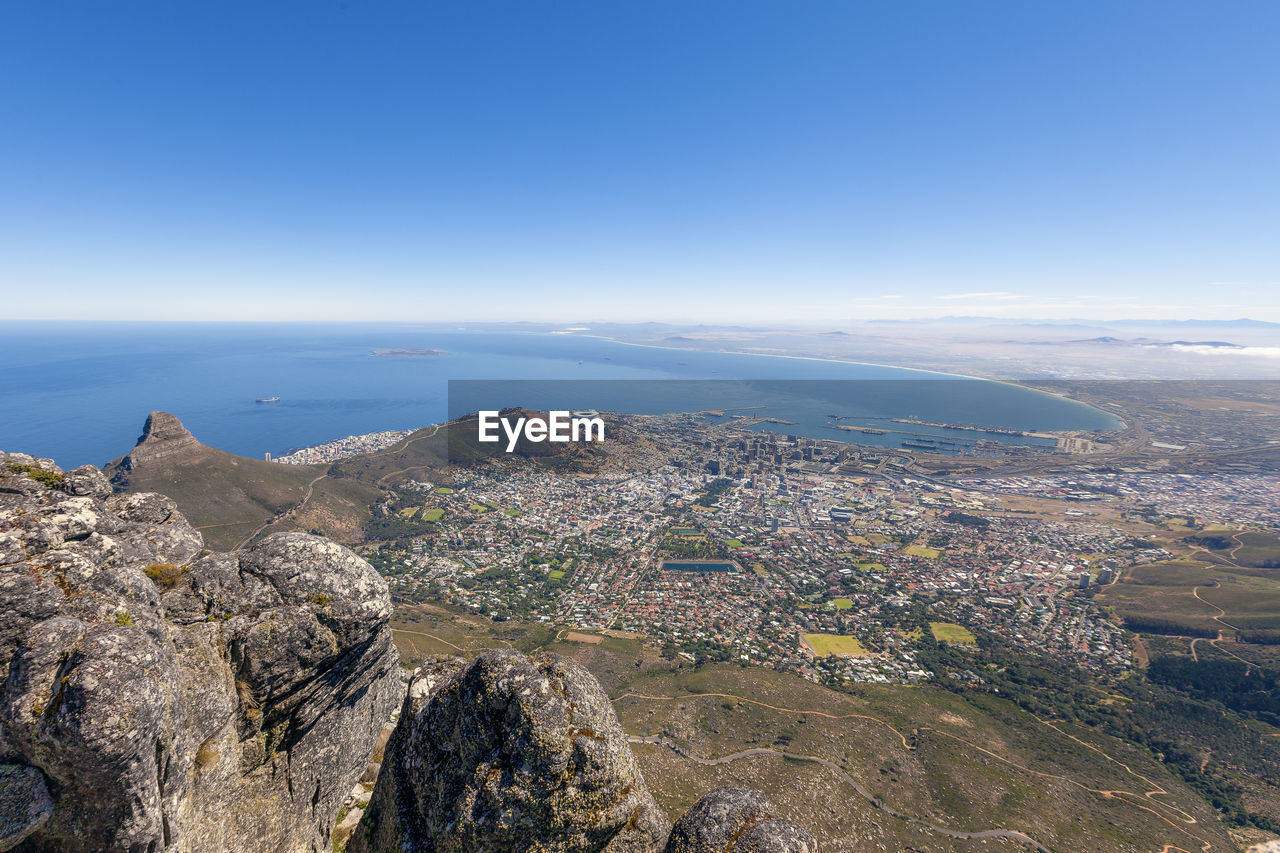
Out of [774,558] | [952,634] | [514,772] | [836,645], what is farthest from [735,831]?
[774,558]

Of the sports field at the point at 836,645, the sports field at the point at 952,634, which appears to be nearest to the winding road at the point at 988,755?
A: the sports field at the point at 836,645

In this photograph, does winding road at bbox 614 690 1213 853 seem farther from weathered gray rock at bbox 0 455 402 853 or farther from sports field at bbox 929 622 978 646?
weathered gray rock at bbox 0 455 402 853

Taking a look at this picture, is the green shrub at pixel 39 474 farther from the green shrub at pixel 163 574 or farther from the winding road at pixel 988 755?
the winding road at pixel 988 755

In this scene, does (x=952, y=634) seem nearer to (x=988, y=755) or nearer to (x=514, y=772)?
(x=988, y=755)

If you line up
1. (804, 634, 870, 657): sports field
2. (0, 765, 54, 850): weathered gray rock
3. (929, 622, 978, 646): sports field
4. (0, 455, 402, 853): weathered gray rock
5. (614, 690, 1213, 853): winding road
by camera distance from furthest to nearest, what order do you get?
(929, 622, 978, 646): sports field
(804, 634, 870, 657): sports field
(614, 690, 1213, 853): winding road
(0, 455, 402, 853): weathered gray rock
(0, 765, 54, 850): weathered gray rock

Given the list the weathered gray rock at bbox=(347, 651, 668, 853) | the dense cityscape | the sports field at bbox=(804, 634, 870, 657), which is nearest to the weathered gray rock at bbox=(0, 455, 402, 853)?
the weathered gray rock at bbox=(347, 651, 668, 853)

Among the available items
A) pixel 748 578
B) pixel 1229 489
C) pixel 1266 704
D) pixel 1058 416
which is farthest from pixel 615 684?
pixel 1058 416
